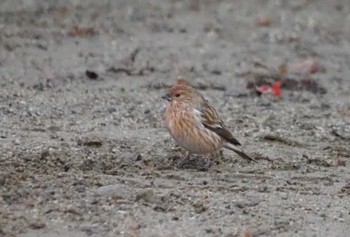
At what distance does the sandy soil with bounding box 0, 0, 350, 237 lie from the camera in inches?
346

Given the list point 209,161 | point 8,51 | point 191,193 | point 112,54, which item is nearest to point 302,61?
point 112,54

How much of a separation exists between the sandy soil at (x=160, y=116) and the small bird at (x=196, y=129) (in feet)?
0.65

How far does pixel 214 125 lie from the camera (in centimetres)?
1071

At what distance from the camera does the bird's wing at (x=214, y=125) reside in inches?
419

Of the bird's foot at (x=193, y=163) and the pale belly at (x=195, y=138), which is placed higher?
the pale belly at (x=195, y=138)

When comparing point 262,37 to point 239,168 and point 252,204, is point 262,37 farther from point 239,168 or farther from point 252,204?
point 252,204

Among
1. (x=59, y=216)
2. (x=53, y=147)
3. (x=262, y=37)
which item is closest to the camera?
(x=59, y=216)

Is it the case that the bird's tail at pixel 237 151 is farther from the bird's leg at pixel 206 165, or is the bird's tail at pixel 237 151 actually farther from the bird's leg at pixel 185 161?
the bird's leg at pixel 185 161

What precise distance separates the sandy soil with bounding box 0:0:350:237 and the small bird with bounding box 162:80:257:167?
20 centimetres

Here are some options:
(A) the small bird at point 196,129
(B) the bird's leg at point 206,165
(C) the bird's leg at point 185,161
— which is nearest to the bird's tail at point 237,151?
(A) the small bird at point 196,129

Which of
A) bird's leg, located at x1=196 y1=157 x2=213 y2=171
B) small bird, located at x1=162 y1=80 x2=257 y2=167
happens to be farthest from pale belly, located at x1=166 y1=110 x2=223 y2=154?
bird's leg, located at x1=196 y1=157 x2=213 y2=171

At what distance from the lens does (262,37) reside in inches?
682

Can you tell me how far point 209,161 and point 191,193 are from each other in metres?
1.36

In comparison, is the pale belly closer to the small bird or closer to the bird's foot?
the small bird
